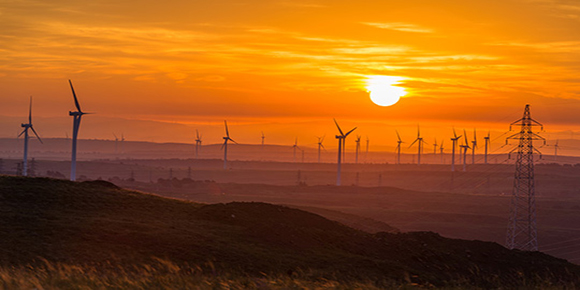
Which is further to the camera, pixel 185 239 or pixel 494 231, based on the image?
pixel 494 231

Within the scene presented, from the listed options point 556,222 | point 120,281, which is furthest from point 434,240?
point 556,222

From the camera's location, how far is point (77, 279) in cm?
2067

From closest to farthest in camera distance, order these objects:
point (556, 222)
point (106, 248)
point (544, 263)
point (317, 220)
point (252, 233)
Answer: point (106, 248) < point (252, 233) < point (544, 263) < point (317, 220) < point (556, 222)

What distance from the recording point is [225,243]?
126ft

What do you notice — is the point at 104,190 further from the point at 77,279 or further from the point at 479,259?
the point at 77,279

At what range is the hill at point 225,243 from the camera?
34312 millimetres

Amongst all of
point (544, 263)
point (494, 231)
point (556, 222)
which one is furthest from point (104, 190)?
point (556, 222)

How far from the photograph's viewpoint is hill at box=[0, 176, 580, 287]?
1351 inches

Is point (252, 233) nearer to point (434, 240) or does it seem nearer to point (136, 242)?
point (136, 242)

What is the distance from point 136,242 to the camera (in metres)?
37.1

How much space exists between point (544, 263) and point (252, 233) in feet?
65.9

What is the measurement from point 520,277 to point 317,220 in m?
15.7

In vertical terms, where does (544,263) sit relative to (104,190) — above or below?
below

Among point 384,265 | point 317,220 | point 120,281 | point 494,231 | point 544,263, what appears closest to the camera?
point 120,281
